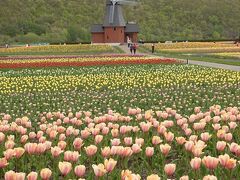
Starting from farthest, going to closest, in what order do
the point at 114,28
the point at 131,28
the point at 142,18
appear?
the point at 142,18
the point at 131,28
the point at 114,28

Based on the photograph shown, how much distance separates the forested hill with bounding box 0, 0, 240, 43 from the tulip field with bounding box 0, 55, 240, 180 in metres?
77.3

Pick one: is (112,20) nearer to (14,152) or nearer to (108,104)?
(108,104)

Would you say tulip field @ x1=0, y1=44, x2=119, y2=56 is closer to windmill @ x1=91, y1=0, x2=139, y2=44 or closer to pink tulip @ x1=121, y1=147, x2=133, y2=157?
windmill @ x1=91, y1=0, x2=139, y2=44

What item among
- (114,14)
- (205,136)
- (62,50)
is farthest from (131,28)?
(205,136)

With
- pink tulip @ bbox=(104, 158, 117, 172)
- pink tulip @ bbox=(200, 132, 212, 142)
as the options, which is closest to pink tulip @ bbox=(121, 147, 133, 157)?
pink tulip @ bbox=(104, 158, 117, 172)

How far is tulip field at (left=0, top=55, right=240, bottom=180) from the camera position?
5035mm

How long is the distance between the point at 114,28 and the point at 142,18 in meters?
43.4

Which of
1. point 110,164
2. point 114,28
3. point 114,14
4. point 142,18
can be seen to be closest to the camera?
point 110,164

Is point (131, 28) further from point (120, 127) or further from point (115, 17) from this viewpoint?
point (120, 127)

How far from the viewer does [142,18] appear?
121062 mm

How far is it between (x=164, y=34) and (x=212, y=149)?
10536cm

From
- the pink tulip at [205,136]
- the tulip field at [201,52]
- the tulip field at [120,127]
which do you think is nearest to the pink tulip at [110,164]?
the tulip field at [120,127]

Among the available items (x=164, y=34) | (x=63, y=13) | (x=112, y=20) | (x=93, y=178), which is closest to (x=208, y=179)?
(x=93, y=178)

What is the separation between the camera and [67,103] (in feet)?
47.1
